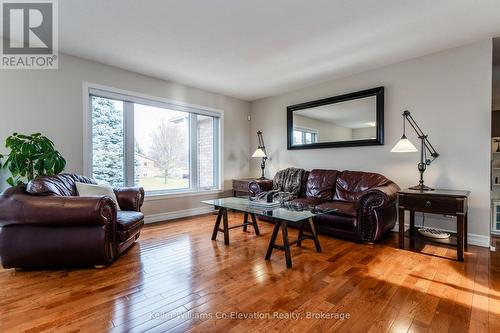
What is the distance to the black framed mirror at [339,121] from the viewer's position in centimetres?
378

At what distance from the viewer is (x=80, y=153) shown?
137 inches

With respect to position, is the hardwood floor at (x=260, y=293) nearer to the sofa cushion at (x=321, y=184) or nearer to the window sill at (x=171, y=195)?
the sofa cushion at (x=321, y=184)

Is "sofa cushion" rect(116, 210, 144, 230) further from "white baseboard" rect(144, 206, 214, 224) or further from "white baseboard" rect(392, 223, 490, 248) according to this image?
"white baseboard" rect(392, 223, 490, 248)

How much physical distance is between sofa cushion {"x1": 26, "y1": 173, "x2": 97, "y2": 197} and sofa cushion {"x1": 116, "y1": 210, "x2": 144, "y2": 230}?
592 mm

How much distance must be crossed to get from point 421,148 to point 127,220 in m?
3.89

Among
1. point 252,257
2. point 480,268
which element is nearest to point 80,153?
point 252,257

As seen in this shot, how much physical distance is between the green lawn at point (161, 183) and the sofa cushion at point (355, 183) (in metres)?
2.84

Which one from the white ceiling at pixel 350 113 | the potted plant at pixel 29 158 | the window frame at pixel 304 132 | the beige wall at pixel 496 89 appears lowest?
the potted plant at pixel 29 158

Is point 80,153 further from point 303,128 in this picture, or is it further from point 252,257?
point 303,128

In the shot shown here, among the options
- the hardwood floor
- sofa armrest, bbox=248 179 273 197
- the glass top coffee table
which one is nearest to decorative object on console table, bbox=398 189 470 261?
the hardwood floor

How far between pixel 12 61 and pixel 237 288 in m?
3.84

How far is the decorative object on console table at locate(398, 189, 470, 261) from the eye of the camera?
2.50 metres

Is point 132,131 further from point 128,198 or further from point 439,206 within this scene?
point 439,206

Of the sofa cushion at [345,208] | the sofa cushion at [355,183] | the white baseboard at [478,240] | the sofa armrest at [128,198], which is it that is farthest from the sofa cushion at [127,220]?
the white baseboard at [478,240]
